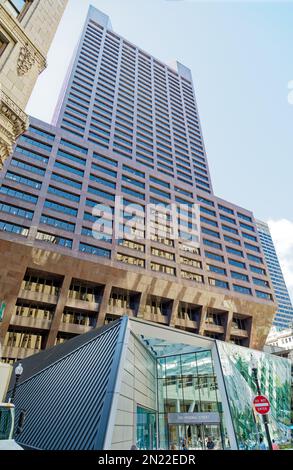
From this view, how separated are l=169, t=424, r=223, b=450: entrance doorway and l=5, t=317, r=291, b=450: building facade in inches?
2.3

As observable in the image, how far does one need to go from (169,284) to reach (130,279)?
6470mm

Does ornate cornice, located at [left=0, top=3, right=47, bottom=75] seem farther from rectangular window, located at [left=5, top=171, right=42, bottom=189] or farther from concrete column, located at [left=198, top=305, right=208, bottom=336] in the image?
concrete column, located at [left=198, top=305, right=208, bottom=336]

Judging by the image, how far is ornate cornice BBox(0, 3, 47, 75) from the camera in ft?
48.5

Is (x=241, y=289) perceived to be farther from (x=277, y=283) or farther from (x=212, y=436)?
(x=277, y=283)

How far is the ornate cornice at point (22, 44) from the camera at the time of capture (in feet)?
48.5

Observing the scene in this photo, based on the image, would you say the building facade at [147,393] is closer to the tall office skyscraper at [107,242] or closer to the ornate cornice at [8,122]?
the ornate cornice at [8,122]

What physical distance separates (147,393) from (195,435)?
5869mm

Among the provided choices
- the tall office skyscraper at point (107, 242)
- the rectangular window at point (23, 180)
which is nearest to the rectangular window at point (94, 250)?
the tall office skyscraper at point (107, 242)

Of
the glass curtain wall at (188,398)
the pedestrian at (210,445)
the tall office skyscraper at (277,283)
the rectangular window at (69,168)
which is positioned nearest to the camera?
the pedestrian at (210,445)

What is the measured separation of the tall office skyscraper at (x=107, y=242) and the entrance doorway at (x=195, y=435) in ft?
61.8

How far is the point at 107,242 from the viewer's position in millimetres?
38656
